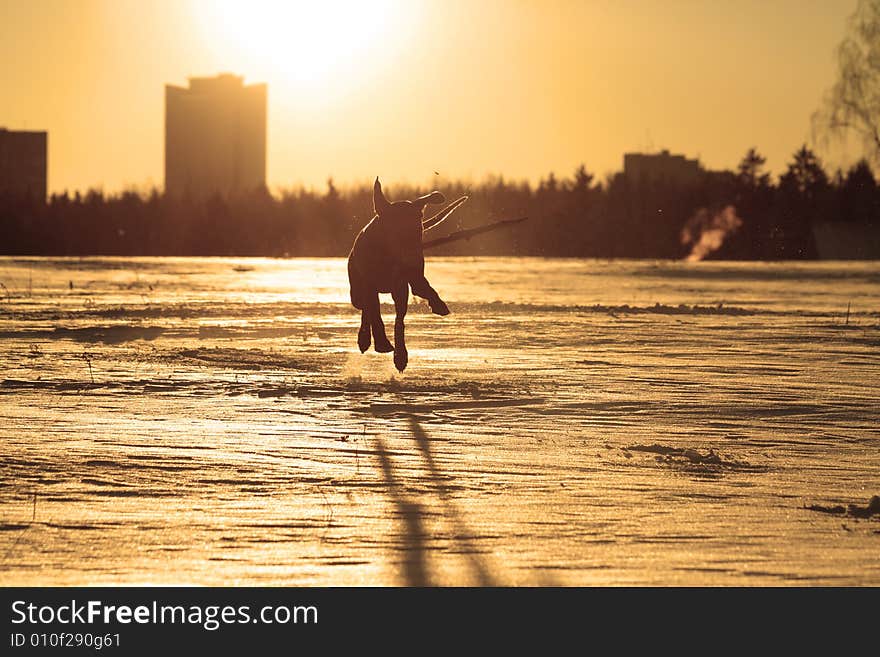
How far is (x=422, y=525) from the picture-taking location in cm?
775

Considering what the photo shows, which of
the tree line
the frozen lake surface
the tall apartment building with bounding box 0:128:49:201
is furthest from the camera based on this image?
the tall apartment building with bounding box 0:128:49:201

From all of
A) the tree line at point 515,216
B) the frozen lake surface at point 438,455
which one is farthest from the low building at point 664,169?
the frozen lake surface at point 438,455

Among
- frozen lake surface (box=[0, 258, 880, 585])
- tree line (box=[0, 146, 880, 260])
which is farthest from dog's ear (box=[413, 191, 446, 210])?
tree line (box=[0, 146, 880, 260])

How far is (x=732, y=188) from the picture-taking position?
256 feet

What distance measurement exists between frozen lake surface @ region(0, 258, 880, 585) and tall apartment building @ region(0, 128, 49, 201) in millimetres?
131211

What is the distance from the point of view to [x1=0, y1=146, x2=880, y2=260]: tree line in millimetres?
72812

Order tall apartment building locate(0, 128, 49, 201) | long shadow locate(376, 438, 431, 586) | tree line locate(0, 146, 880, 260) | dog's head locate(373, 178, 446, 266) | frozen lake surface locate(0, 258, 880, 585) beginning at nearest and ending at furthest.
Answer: long shadow locate(376, 438, 431, 586), frozen lake surface locate(0, 258, 880, 585), dog's head locate(373, 178, 446, 266), tree line locate(0, 146, 880, 260), tall apartment building locate(0, 128, 49, 201)

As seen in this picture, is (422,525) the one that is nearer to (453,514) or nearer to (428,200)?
(453,514)

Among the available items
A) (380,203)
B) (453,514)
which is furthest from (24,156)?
(453,514)

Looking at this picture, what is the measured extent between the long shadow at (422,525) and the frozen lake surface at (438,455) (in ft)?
0.07

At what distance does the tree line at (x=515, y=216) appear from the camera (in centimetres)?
7281

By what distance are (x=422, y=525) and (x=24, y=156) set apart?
15337 centimetres

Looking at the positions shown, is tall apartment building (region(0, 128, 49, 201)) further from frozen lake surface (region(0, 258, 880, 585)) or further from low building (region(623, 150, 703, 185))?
frozen lake surface (region(0, 258, 880, 585))

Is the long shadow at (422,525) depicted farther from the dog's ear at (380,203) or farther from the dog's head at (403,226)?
the dog's ear at (380,203)
